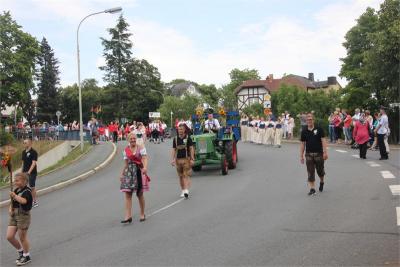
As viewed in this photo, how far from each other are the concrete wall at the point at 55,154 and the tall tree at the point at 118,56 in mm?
45545

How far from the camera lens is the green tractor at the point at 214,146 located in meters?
18.5

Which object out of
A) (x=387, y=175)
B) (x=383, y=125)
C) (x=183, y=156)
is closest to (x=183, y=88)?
(x=383, y=125)

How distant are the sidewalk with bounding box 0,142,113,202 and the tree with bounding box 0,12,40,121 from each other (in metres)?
25.2

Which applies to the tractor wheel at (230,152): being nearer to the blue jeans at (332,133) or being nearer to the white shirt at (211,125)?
the white shirt at (211,125)

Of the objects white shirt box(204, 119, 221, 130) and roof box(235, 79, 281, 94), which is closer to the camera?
white shirt box(204, 119, 221, 130)

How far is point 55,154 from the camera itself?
3497 centimetres

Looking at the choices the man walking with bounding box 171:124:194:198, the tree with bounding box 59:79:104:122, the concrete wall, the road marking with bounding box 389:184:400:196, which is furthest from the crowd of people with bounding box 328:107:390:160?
the tree with bounding box 59:79:104:122

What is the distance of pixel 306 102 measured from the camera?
5403 cm

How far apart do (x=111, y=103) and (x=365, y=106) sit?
53645 millimetres

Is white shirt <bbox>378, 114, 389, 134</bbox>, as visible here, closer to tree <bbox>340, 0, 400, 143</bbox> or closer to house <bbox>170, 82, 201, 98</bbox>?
tree <bbox>340, 0, 400, 143</bbox>

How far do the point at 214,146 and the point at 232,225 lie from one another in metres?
8.92

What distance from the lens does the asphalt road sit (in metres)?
7.81

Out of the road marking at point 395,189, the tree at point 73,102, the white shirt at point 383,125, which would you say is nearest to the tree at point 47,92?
the tree at point 73,102

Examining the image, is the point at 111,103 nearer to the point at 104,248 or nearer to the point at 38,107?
the point at 38,107
